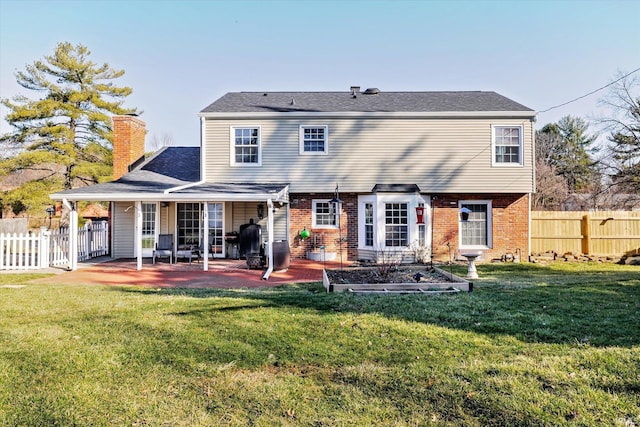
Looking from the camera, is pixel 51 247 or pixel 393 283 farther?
pixel 51 247

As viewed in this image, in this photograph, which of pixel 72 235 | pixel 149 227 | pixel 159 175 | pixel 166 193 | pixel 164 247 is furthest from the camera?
pixel 159 175

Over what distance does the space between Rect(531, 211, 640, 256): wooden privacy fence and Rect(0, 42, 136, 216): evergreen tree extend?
21.7 m

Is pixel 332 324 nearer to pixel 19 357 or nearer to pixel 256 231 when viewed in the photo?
pixel 19 357

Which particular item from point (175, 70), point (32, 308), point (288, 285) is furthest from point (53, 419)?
point (175, 70)

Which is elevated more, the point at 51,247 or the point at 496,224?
the point at 496,224

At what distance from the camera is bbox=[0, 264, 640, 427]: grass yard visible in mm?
3254

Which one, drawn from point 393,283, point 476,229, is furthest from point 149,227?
point 476,229

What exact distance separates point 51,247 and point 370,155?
430 inches

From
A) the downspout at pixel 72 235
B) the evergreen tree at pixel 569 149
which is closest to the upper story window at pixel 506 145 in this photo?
the downspout at pixel 72 235

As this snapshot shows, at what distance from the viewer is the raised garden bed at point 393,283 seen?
8516mm

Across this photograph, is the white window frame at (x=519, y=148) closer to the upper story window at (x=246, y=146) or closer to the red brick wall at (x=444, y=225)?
the red brick wall at (x=444, y=225)

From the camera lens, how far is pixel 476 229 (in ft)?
49.7

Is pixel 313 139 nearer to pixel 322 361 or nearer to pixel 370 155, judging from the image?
pixel 370 155

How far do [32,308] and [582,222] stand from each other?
54.7 ft
